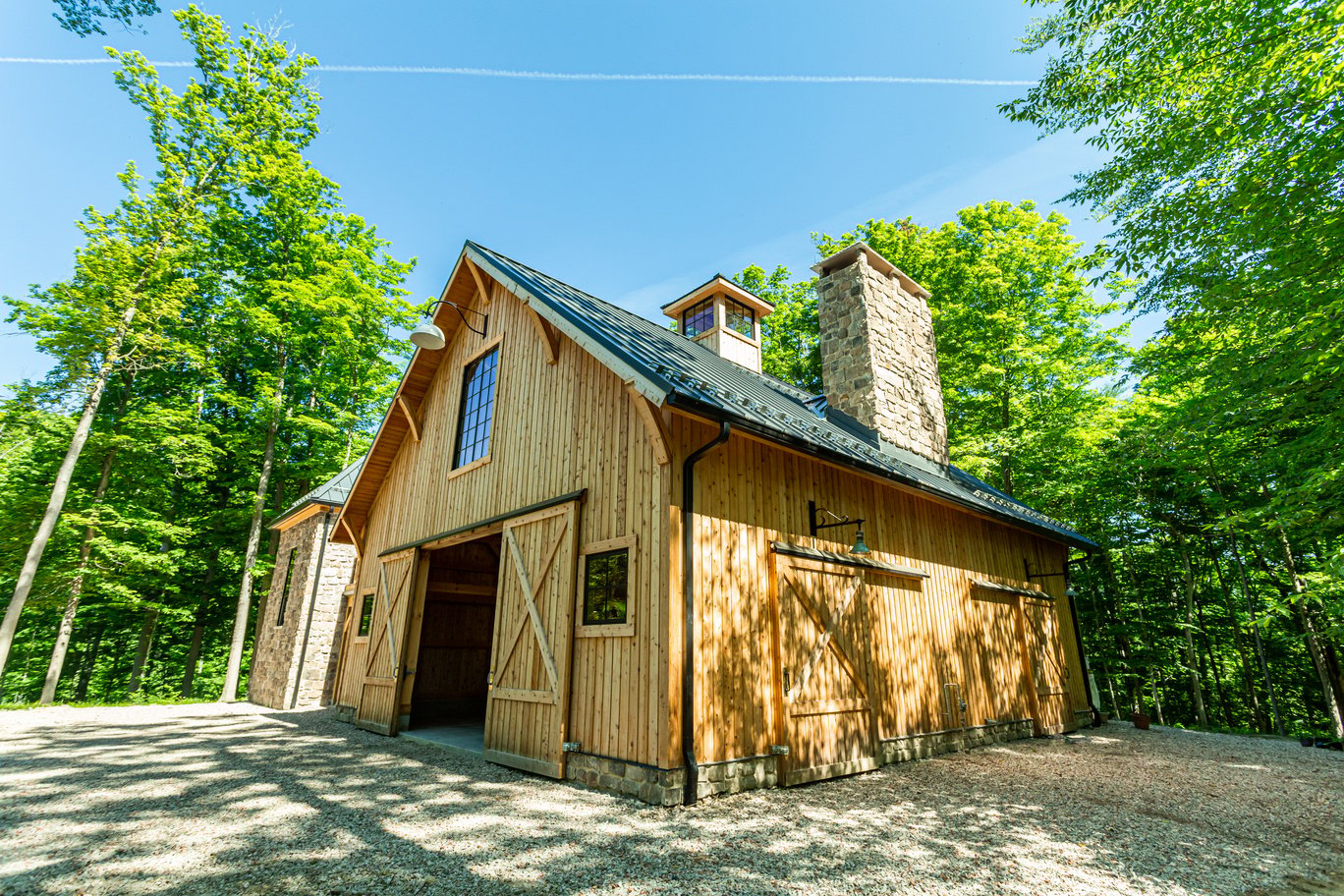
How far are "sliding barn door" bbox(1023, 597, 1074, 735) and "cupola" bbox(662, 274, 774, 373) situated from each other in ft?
23.4

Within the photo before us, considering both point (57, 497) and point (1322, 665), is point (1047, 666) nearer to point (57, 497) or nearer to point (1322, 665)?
point (1322, 665)

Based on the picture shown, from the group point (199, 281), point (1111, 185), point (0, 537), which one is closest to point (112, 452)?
point (0, 537)

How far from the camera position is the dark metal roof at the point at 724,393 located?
5.64 metres

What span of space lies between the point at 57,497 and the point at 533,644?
14.2 meters

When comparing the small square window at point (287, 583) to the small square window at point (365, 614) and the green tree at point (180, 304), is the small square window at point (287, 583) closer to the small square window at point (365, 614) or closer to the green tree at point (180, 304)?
the green tree at point (180, 304)

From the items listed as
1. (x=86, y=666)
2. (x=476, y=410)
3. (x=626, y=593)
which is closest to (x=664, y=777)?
(x=626, y=593)

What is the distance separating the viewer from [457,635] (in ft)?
41.5

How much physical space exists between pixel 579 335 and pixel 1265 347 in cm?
910

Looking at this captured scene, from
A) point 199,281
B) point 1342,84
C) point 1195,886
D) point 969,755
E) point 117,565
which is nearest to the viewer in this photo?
point 1195,886

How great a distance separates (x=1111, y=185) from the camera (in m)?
9.14

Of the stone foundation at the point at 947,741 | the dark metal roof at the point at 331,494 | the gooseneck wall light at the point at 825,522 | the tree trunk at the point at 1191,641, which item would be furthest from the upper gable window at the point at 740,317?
the tree trunk at the point at 1191,641

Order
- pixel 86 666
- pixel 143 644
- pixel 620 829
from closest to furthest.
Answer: pixel 620 829 < pixel 143 644 < pixel 86 666

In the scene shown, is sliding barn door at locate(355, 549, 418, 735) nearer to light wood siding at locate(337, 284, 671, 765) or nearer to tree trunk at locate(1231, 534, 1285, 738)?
light wood siding at locate(337, 284, 671, 765)

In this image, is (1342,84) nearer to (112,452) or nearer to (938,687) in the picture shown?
(938,687)
